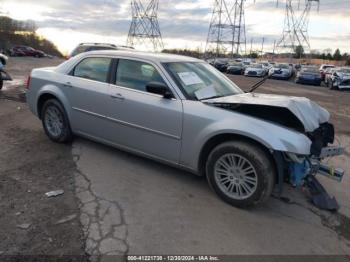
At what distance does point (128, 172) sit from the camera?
5.17m

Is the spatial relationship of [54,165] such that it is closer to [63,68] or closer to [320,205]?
[63,68]

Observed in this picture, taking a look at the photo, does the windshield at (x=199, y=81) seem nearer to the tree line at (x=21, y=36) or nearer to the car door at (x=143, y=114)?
the car door at (x=143, y=114)

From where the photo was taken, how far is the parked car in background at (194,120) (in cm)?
418

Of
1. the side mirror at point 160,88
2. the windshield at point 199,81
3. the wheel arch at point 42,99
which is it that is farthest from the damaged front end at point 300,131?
the wheel arch at point 42,99

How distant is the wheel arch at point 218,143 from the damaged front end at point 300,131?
0.33 ft

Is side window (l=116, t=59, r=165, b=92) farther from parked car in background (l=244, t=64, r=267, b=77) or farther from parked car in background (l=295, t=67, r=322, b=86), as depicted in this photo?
parked car in background (l=244, t=64, r=267, b=77)

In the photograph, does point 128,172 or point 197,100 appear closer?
point 197,100

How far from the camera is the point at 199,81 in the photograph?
16.8 ft

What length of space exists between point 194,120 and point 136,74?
123 cm

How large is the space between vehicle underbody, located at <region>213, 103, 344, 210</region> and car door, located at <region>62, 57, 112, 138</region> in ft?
5.88

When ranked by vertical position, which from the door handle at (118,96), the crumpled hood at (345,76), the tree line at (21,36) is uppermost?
the tree line at (21,36)

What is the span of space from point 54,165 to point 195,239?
2582 millimetres

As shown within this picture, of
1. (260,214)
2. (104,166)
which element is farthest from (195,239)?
(104,166)

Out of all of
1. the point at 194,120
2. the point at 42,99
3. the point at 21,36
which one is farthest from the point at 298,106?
the point at 21,36
